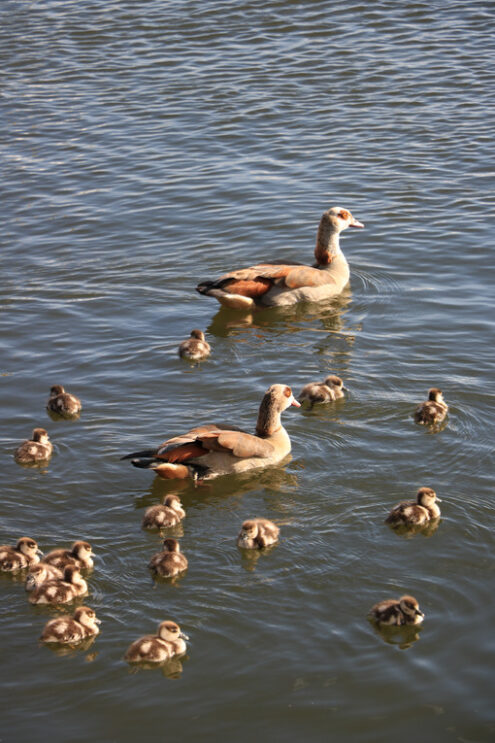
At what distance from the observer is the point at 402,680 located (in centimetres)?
736

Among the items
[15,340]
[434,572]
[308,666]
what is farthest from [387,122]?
[308,666]

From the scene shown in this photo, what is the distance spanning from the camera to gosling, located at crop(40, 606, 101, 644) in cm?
773

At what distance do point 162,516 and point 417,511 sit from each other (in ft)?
6.80

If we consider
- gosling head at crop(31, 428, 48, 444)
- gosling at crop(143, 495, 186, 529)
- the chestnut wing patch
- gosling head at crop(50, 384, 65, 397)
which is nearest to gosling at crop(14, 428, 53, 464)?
gosling head at crop(31, 428, 48, 444)

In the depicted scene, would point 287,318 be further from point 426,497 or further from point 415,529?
point 415,529

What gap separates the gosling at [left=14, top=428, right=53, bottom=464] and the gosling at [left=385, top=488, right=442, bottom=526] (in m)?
3.34

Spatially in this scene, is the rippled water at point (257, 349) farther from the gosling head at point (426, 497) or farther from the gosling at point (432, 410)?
the gosling head at point (426, 497)

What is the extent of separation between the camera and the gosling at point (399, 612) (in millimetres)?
7680

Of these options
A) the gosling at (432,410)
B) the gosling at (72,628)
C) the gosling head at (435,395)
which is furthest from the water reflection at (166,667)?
the gosling head at (435,395)

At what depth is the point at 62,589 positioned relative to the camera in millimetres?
8164

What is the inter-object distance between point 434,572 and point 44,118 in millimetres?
15236

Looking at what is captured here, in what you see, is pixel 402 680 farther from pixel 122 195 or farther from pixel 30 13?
pixel 30 13

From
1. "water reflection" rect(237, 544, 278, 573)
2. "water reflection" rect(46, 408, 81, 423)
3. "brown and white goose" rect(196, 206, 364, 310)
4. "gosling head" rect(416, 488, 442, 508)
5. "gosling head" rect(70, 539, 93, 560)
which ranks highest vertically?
"brown and white goose" rect(196, 206, 364, 310)

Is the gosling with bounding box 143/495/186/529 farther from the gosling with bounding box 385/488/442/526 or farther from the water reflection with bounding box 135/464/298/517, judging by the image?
the gosling with bounding box 385/488/442/526
